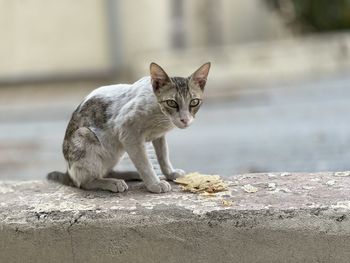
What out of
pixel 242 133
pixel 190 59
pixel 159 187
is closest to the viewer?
pixel 159 187

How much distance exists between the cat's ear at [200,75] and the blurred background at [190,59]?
329 cm

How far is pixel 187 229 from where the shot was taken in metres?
2.09

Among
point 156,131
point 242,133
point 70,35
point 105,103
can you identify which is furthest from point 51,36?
point 156,131

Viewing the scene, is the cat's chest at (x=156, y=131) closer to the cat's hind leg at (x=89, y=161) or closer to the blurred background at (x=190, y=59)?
the cat's hind leg at (x=89, y=161)

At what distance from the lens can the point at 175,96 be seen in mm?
2227

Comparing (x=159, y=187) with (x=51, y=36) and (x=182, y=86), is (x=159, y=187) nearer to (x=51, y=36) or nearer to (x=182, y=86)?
(x=182, y=86)

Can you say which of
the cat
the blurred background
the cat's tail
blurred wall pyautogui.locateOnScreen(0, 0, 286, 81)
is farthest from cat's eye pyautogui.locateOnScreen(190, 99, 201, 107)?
blurred wall pyautogui.locateOnScreen(0, 0, 286, 81)

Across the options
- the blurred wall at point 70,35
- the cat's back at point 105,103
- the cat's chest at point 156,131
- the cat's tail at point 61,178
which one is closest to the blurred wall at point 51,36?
the blurred wall at point 70,35

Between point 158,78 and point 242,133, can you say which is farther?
point 242,133

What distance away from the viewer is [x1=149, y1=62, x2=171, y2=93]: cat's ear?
2223 millimetres

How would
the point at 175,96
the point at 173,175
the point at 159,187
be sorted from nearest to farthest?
1. the point at 175,96
2. the point at 159,187
3. the point at 173,175

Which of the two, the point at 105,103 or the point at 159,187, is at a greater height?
the point at 105,103

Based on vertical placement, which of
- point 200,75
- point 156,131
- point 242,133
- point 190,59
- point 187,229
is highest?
point 200,75

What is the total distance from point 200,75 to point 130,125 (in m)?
0.34
